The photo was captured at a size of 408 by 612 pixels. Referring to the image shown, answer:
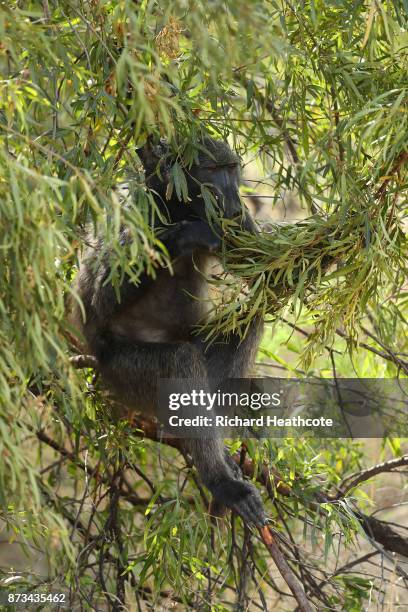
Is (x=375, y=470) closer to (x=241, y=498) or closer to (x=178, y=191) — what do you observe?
(x=241, y=498)

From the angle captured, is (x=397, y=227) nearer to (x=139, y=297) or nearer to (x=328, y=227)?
(x=328, y=227)

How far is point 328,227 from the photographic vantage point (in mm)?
2789

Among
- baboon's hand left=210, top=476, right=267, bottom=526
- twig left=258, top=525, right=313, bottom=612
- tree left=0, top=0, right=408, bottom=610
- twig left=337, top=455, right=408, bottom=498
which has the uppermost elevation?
tree left=0, top=0, right=408, bottom=610

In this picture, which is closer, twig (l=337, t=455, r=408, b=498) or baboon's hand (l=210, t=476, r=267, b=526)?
baboon's hand (l=210, t=476, r=267, b=526)

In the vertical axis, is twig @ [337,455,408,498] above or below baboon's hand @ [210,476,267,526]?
above

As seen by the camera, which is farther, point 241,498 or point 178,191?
point 241,498

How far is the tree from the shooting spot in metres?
1.89

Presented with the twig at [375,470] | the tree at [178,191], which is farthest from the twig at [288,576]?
the twig at [375,470]

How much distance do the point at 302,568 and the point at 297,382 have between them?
0.85 meters

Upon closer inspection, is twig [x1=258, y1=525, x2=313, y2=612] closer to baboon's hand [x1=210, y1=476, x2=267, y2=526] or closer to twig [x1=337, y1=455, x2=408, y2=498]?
baboon's hand [x1=210, y1=476, x2=267, y2=526]

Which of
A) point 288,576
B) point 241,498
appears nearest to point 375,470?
point 241,498

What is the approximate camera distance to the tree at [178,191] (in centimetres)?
189

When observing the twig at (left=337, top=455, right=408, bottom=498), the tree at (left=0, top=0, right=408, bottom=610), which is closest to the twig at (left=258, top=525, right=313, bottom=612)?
the tree at (left=0, top=0, right=408, bottom=610)

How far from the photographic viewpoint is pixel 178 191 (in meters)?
2.69
